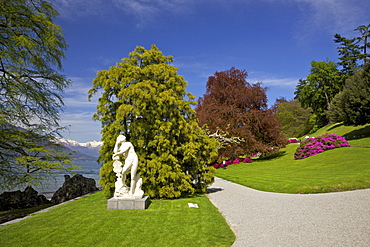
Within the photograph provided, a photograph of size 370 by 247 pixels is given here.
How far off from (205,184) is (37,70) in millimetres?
9353

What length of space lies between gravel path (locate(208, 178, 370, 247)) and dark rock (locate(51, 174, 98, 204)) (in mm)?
8447

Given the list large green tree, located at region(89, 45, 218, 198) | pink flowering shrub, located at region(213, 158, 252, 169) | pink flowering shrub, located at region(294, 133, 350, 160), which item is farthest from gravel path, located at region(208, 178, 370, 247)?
pink flowering shrub, located at region(213, 158, 252, 169)

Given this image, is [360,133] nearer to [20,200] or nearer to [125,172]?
[125,172]

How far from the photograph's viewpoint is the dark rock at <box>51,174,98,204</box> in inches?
492

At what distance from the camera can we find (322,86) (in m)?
41.2

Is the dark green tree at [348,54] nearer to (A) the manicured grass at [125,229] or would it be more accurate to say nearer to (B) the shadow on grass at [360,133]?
(B) the shadow on grass at [360,133]

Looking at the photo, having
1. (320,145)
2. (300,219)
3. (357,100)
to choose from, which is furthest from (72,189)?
(357,100)

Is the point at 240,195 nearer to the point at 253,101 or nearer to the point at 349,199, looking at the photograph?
the point at 349,199

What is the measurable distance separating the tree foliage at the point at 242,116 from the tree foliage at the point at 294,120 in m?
23.2

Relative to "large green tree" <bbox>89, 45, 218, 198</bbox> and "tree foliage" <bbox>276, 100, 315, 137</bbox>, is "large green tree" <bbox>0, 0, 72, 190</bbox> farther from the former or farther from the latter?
"tree foliage" <bbox>276, 100, 315, 137</bbox>

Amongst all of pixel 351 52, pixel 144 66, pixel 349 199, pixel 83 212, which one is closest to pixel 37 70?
pixel 144 66

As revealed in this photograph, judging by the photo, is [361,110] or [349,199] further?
[361,110]

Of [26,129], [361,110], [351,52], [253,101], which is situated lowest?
[26,129]

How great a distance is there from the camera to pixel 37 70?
Answer: 10.2 metres
